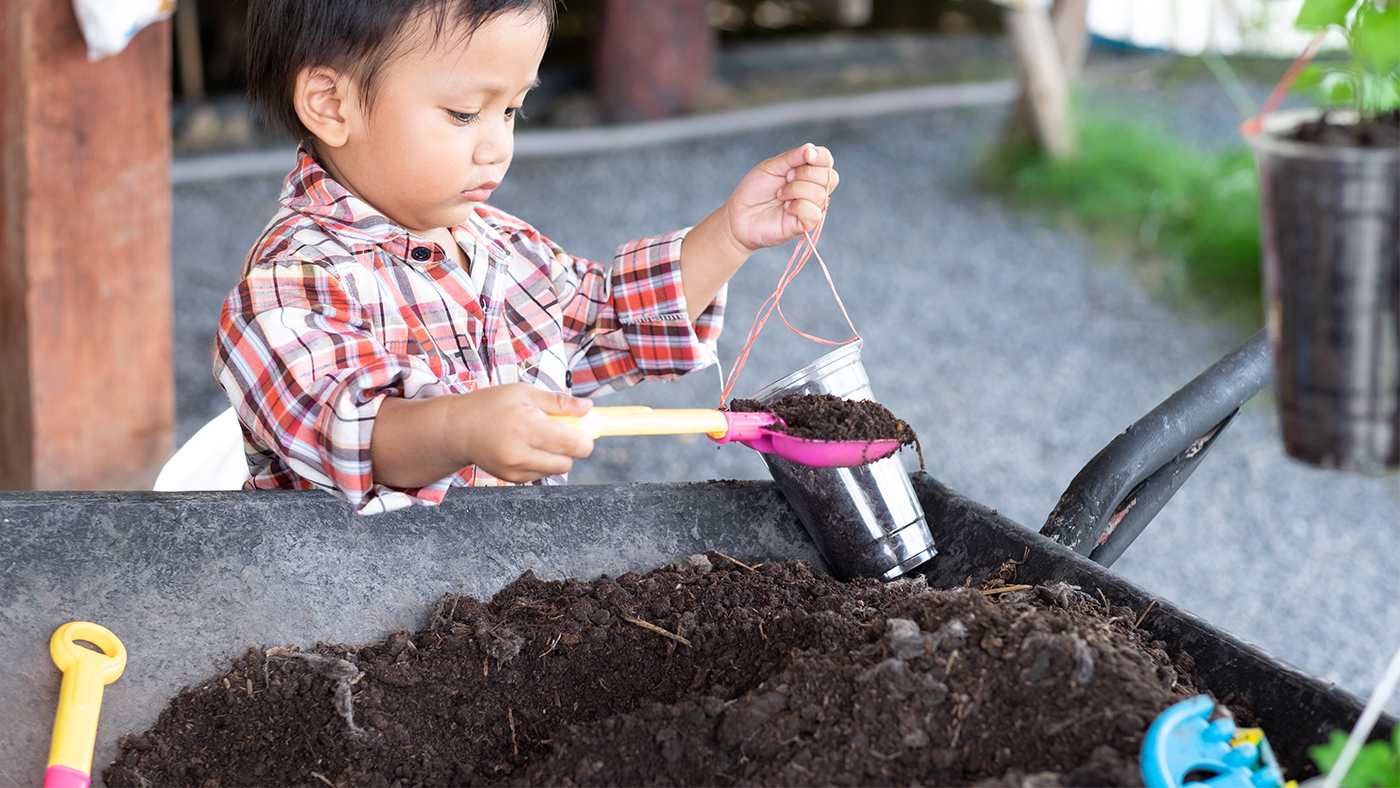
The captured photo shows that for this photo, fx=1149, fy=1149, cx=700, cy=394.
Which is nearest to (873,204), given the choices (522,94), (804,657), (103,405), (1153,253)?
(1153,253)

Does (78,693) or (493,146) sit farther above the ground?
(493,146)

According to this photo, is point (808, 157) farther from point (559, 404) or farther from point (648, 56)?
point (648, 56)

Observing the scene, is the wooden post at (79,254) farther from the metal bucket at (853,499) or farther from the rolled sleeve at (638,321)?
the metal bucket at (853,499)

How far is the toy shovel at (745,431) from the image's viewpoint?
93 cm

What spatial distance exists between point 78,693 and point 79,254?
3.66 feet

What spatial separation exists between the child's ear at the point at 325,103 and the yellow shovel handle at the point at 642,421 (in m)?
0.43

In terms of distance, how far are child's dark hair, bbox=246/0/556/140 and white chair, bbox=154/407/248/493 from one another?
15.7 inches

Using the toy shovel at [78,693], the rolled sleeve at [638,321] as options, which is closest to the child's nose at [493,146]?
the rolled sleeve at [638,321]

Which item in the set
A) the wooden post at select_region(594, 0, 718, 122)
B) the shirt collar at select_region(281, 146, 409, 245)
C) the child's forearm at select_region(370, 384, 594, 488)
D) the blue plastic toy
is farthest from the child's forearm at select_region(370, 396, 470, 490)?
the wooden post at select_region(594, 0, 718, 122)

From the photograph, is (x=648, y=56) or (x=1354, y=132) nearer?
(x=1354, y=132)

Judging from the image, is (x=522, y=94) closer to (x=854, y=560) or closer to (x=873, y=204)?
(x=854, y=560)

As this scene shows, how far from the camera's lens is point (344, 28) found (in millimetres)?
1071

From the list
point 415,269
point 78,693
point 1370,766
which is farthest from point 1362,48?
point 78,693

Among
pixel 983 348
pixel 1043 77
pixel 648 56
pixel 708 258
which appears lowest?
pixel 983 348
